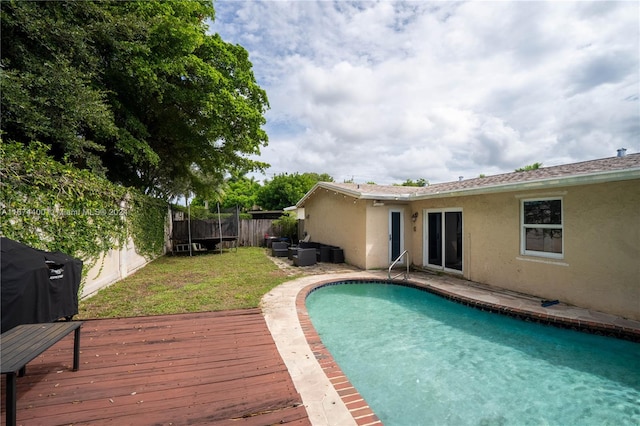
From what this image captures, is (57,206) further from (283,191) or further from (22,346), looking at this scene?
(283,191)

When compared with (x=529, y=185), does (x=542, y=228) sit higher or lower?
lower

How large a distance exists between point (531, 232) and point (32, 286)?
9.55 metres

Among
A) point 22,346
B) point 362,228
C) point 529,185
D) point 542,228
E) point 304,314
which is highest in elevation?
point 529,185

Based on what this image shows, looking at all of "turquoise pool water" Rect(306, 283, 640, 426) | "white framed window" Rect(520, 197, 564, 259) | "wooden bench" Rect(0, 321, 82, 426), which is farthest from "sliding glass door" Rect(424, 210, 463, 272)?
"wooden bench" Rect(0, 321, 82, 426)

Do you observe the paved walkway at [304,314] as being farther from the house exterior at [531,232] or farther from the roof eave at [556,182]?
the roof eave at [556,182]

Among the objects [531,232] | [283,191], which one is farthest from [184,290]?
[283,191]

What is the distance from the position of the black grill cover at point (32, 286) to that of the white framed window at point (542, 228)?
941 cm

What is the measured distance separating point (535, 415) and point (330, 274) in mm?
6675

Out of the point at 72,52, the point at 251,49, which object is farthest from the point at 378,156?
the point at 72,52

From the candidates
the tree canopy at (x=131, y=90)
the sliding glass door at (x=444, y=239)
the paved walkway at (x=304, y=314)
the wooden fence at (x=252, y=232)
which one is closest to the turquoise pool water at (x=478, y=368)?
the paved walkway at (x=304, y=314)

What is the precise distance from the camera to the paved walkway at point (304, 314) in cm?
280

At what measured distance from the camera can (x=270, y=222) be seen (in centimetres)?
1897

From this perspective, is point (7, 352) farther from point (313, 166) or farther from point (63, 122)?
point (313, 166)

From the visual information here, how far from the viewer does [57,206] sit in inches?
209
